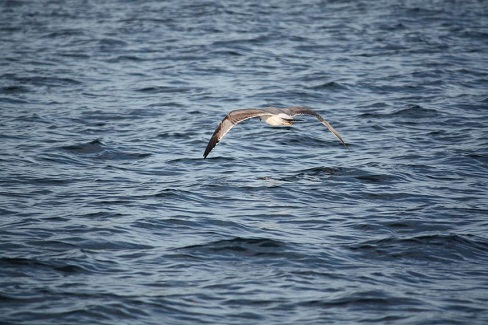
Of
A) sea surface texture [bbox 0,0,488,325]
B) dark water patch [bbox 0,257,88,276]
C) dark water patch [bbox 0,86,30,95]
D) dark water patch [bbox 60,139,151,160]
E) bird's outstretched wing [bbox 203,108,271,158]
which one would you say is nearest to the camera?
sea surface texture [bbox 0,0,488,325]

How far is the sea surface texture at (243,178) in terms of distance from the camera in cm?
888

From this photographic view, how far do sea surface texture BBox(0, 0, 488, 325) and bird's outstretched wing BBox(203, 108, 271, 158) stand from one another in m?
0.61

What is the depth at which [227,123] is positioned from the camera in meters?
13.0

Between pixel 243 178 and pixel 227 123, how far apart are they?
0.96 meters

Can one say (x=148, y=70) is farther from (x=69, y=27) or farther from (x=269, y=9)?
(x=269, y=9)

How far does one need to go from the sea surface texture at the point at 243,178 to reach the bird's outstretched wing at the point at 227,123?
606 mm

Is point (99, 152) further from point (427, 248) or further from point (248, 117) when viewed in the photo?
point (427, 248)

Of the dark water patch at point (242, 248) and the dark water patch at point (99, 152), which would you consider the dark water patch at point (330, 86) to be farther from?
the dark water patch at point (242, 248)

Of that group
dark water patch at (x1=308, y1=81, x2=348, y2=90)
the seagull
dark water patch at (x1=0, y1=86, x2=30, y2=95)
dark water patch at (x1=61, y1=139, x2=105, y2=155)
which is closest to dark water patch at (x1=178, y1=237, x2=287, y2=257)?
the seagull

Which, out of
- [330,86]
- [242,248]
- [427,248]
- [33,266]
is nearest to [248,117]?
[242,248]

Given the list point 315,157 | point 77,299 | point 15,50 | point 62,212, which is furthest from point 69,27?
point 77,299

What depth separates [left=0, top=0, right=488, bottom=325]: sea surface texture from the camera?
888cm

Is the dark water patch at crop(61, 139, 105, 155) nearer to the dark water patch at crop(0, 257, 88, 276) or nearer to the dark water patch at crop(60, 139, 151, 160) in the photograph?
the dark water patch at crop(60, 139, 151, 160)

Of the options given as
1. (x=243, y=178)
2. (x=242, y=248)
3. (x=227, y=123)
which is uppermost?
(x=227, y=123)
